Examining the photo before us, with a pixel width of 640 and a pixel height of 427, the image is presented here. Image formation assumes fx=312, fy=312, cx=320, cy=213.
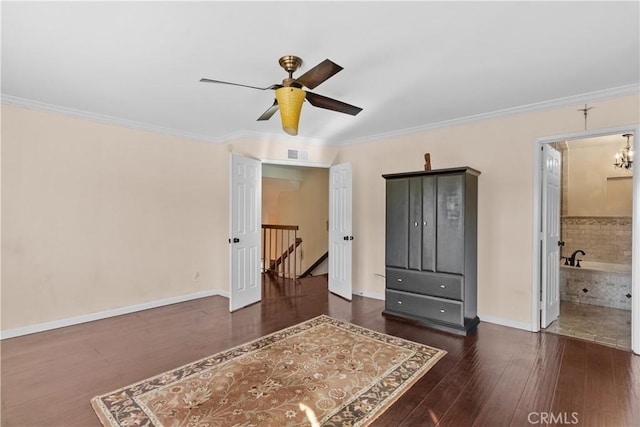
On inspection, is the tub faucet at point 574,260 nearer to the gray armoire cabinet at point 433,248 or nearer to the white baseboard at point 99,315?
the gray armoire cabinet at point 433,248

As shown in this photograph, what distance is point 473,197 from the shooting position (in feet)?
12.4

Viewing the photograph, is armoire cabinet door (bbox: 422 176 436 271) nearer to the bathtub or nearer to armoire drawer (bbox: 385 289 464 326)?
armoire drawer (bbox: 385 289 464 326)

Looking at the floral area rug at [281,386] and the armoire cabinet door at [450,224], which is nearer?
the floral area rug at [281,386]

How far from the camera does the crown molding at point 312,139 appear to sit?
316 centimetres

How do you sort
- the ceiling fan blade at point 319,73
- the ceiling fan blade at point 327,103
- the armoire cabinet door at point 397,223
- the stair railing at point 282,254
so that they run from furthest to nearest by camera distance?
the stair railing at point 282,254, the armoire cabinet door at point 397,223, the ceiling fan blade at point 327,103, the ceiling fan blade at point 319,73

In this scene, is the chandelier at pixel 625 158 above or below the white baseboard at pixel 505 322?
above

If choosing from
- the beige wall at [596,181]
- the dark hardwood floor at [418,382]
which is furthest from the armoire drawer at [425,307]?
the beige wall at [596,181]

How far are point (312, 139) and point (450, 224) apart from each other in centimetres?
254

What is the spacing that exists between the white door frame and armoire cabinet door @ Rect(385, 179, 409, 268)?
4.58 feet

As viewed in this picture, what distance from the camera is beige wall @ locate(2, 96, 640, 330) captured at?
3.39 metres

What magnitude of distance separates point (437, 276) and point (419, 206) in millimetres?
858

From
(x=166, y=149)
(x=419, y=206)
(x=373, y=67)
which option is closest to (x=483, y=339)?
(x=419, y=206)

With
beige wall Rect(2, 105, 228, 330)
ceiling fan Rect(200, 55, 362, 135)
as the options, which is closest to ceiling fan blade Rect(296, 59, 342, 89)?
ceiling fan Rect(200, 55, 362, 135)

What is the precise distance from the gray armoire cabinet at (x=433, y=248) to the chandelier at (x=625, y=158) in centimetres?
308
